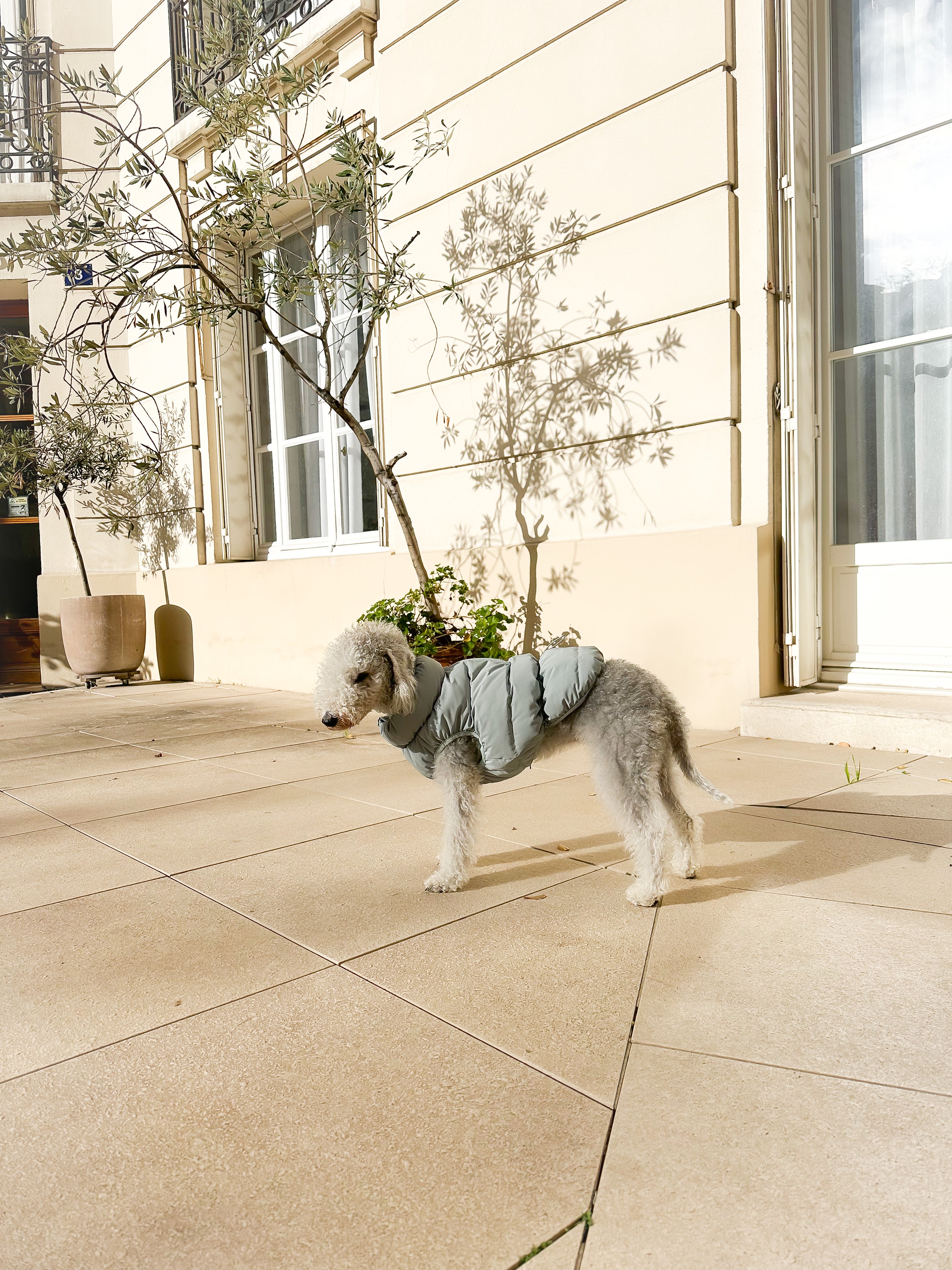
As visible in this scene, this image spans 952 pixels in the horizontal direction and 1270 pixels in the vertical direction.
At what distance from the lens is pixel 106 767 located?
4949mm

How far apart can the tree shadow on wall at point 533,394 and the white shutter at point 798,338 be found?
0.71 metres

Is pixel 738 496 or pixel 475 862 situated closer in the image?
pixel 475 862

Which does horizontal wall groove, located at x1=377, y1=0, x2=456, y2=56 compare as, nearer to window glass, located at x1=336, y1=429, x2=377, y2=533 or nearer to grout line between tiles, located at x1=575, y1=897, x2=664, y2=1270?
window glass, located at x1=336, y1=429, x2=377, y2=533

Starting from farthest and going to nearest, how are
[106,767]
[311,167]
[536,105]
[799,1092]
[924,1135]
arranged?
1. [311,167]
2. [536,105]
3. [106,767]
4. [799,1092]
5. [924,1135]

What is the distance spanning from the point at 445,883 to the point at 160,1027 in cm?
102

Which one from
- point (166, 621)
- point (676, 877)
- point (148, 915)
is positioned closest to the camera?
point (148, 915)

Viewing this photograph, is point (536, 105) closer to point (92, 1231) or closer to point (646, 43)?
point (646, 43)

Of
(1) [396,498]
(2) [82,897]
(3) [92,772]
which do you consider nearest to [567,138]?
(1) [396,498]

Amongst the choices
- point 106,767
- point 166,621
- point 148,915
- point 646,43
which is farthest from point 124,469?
point 148,915

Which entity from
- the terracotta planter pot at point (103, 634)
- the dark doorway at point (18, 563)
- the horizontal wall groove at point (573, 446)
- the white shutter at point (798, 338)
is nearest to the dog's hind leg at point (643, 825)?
the white shutter at point (798, 338)

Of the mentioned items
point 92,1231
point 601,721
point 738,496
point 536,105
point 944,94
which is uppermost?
point 536,105

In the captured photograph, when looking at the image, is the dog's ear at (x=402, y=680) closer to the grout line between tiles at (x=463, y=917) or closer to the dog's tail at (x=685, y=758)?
the grout line between tiles at (x=463, y=917)

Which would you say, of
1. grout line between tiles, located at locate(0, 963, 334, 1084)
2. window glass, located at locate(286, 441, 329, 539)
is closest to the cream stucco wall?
window glass, located at locate(286, 441, 329, 539)

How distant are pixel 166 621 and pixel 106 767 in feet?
15.3
